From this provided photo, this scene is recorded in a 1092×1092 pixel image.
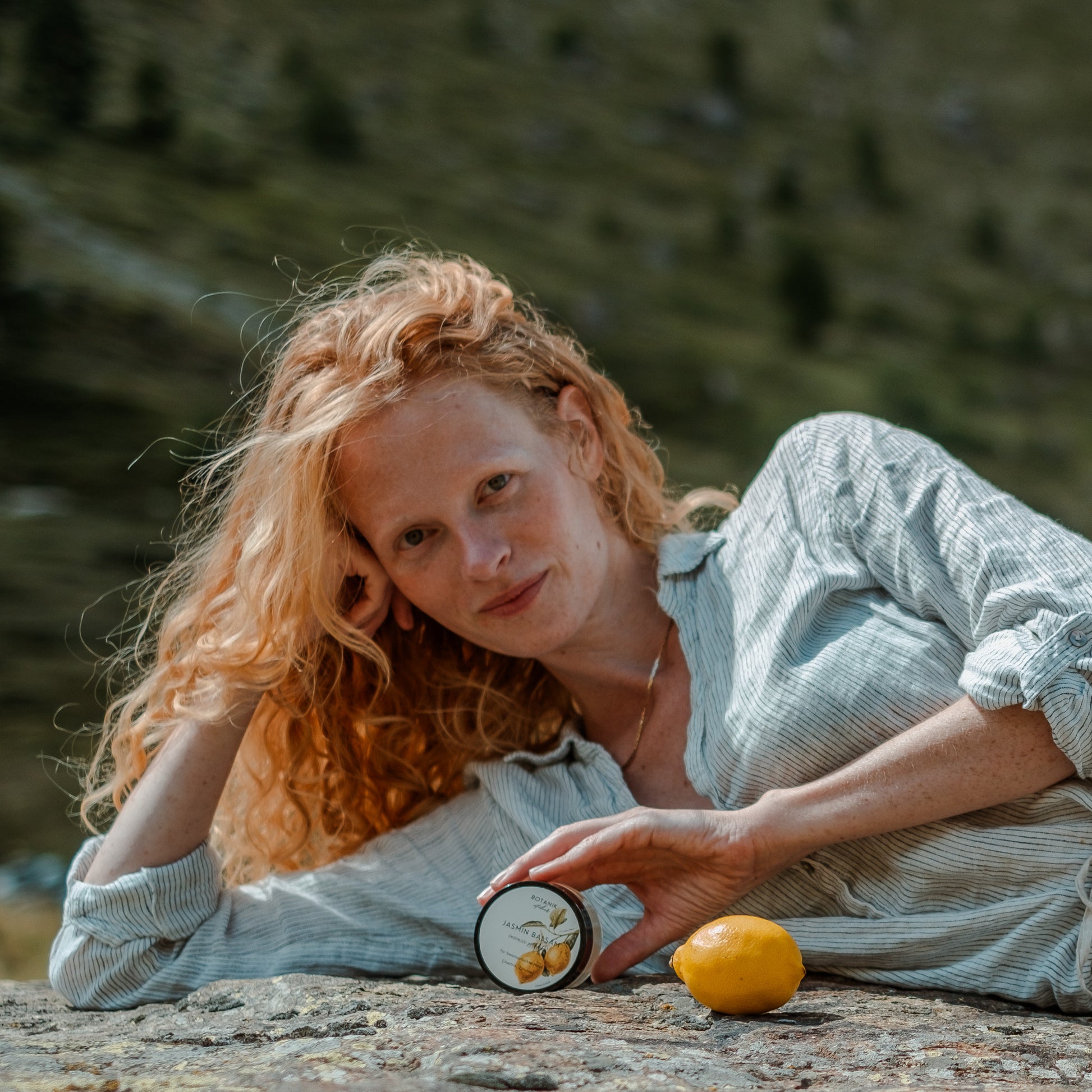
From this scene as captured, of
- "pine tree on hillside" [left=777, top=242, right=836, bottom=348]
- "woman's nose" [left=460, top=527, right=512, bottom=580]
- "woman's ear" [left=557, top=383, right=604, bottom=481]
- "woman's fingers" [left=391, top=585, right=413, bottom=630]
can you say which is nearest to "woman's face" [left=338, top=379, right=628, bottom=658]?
"woman's nose" [left=460, top=527, right=512, bottom=580]

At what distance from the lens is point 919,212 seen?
48.5ft

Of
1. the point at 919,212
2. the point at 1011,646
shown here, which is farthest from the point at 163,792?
the point at 919,212

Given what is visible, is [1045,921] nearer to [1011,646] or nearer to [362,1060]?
[1011,646]

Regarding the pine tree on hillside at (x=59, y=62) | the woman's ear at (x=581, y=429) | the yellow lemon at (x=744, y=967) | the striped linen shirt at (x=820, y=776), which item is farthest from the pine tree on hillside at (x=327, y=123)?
the yellow lemon at (x=744, y=967)

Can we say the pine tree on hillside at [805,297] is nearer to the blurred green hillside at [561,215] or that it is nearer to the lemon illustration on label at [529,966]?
the blurred green hillside at [561,215]

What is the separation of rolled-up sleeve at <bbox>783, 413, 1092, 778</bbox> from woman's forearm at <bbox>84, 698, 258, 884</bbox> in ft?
3.87

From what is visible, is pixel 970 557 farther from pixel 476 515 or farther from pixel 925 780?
pixel 476 515

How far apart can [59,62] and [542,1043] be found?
9871 mm

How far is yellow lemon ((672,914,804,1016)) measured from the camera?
1.52 m

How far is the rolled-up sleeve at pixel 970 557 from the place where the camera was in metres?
1.57

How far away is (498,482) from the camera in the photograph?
6.63ft

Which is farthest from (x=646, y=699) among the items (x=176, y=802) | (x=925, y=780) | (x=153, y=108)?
(x=153, y=108)

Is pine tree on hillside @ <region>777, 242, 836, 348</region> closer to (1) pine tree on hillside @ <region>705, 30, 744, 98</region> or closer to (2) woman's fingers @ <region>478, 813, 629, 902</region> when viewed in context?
(1) pine tree on hillside @ <region>705, 30, 744, 98</region>

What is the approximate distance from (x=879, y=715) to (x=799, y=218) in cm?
1355
